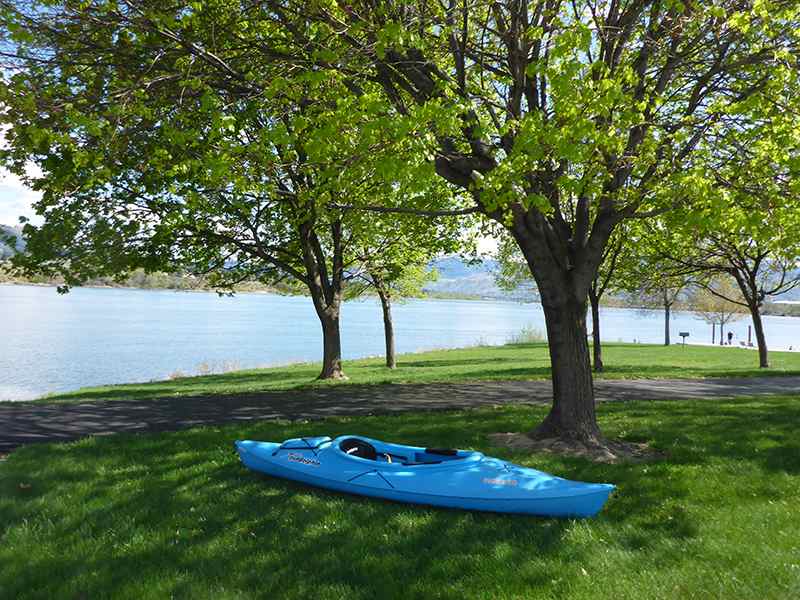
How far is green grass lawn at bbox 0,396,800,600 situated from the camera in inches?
196

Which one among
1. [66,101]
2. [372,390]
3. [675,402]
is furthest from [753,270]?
[66,101]

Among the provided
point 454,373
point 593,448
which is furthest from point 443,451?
point 454,373

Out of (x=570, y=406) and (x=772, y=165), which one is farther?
(x=570, y=406)

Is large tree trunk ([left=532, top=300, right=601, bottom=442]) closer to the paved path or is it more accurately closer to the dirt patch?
the dirt patch

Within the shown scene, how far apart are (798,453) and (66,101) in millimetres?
11223

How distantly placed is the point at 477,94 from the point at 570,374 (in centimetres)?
426

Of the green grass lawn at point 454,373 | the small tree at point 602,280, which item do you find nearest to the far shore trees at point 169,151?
the green grass lawn at point 454,373

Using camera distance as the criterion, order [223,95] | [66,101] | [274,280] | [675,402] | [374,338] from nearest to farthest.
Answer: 1. [66,101]
2. [223,95]
3. [675,402]
4. [274,280]
5. [374,338]

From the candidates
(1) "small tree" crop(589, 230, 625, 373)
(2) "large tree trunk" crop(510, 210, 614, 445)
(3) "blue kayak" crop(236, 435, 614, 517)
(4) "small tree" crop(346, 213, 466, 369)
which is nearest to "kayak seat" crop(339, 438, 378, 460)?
(3) "blue kayak" crop(236, 435, 614, 517)

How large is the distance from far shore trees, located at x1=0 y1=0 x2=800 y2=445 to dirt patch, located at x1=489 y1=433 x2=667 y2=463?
0.58 feet

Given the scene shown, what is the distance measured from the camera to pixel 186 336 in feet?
160

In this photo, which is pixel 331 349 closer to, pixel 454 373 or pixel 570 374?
pixel 454 373

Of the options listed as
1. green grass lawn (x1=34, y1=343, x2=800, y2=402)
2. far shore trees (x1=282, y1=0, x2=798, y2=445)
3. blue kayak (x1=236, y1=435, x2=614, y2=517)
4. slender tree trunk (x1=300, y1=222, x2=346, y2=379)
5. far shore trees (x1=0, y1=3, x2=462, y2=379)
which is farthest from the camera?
slender tree trunk (x1=300, y1=222, x2=346, y2=379)

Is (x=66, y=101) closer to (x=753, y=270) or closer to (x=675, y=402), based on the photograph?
(x=675, y=402)
